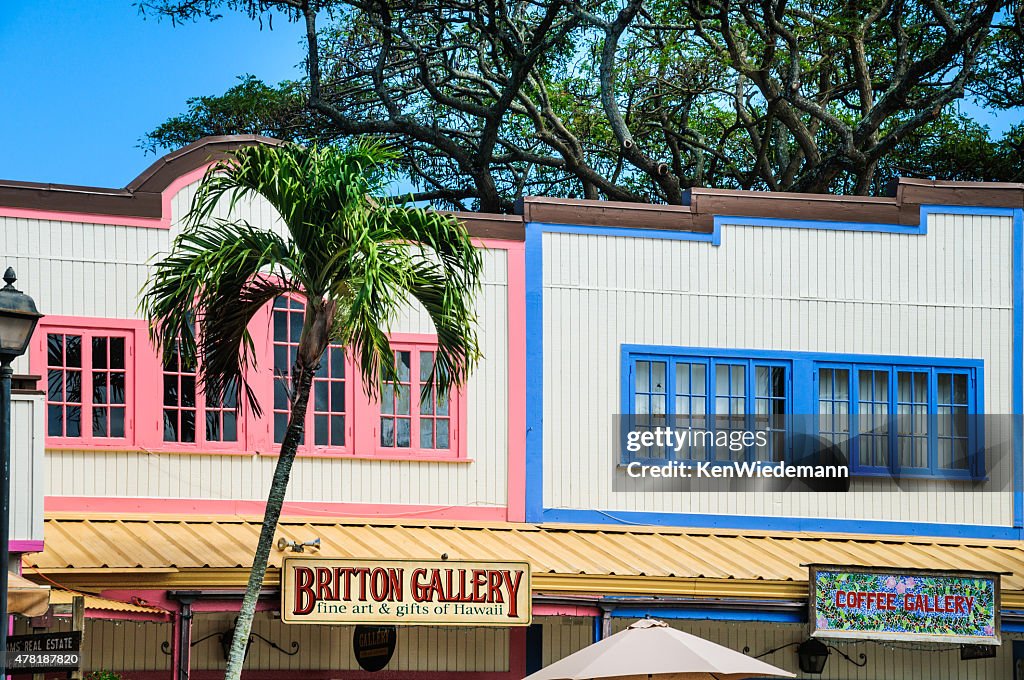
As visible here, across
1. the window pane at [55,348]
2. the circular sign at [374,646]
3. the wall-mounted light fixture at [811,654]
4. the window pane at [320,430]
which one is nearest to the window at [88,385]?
the window pane at [55,348]

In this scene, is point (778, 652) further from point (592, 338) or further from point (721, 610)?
point (592, 338)

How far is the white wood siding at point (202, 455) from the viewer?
1738cm

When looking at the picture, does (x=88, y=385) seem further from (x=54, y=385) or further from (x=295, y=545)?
(x=295, y=545)

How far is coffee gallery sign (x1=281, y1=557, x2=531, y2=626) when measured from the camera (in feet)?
52.0

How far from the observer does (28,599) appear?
514 inches

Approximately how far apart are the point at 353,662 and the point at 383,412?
2778mm

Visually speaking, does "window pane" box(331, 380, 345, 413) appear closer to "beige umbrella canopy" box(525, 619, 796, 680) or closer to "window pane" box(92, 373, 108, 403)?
"window pane" box(92, 373, 108, 403)

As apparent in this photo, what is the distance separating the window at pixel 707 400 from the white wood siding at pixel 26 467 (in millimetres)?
6959

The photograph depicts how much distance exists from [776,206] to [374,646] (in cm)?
697

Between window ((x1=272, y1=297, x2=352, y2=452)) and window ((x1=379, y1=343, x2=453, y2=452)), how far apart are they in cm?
48

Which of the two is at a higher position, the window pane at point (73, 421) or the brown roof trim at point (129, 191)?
the brown roof trim at point (129, 191)

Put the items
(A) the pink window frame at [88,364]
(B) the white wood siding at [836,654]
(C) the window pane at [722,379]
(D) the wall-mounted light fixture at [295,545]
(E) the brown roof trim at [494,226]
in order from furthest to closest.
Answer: (C) the window pane at [722,379]
(B) the white wood siding at [836,654]
(E) the brown roof trim at [494,226]
(A) the pink window frame at [88,364]
(D) the wall-mounted light fixture at [295,545]

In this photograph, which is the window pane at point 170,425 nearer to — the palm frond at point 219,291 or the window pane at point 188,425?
the window pane at point 188,425

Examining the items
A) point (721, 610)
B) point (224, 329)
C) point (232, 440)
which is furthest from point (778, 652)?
point (224, 329)
